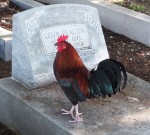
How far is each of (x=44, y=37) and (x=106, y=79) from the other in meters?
1.22

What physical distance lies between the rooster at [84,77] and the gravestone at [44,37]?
0.77 m

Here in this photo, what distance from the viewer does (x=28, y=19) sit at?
5027 mm

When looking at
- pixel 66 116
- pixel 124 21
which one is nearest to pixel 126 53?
pixel 124 21

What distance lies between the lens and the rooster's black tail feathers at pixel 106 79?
4156 millimetres

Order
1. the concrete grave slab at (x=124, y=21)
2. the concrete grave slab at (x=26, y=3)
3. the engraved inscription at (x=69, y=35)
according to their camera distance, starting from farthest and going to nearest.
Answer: the concrete grave slab at (x=26, y=3), the concrete grave slab at (x=124, y=21), the engraved inscription at (x=69, y=35)

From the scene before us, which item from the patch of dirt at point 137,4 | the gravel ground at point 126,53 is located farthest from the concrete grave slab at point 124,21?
the patch of dirt at point 137,4

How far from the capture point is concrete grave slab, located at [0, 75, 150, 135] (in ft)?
14.3

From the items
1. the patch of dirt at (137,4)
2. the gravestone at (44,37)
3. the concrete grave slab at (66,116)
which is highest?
the gravestone at (44,37)

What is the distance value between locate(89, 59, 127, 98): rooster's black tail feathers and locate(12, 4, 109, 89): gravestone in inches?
39.3

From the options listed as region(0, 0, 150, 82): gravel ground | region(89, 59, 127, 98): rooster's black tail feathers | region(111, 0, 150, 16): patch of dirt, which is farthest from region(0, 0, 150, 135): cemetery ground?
region(89, 59, 127, 98): rooster's black tail feathers

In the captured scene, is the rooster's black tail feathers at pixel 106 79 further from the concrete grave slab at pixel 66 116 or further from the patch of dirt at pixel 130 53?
the patch of dirt at pixel 130 53

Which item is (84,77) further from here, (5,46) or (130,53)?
(130,53)

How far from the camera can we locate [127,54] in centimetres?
692

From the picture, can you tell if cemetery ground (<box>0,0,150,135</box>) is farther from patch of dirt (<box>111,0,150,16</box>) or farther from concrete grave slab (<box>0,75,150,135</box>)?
concrete grave slab (<box>0,75,150,135</box>)
